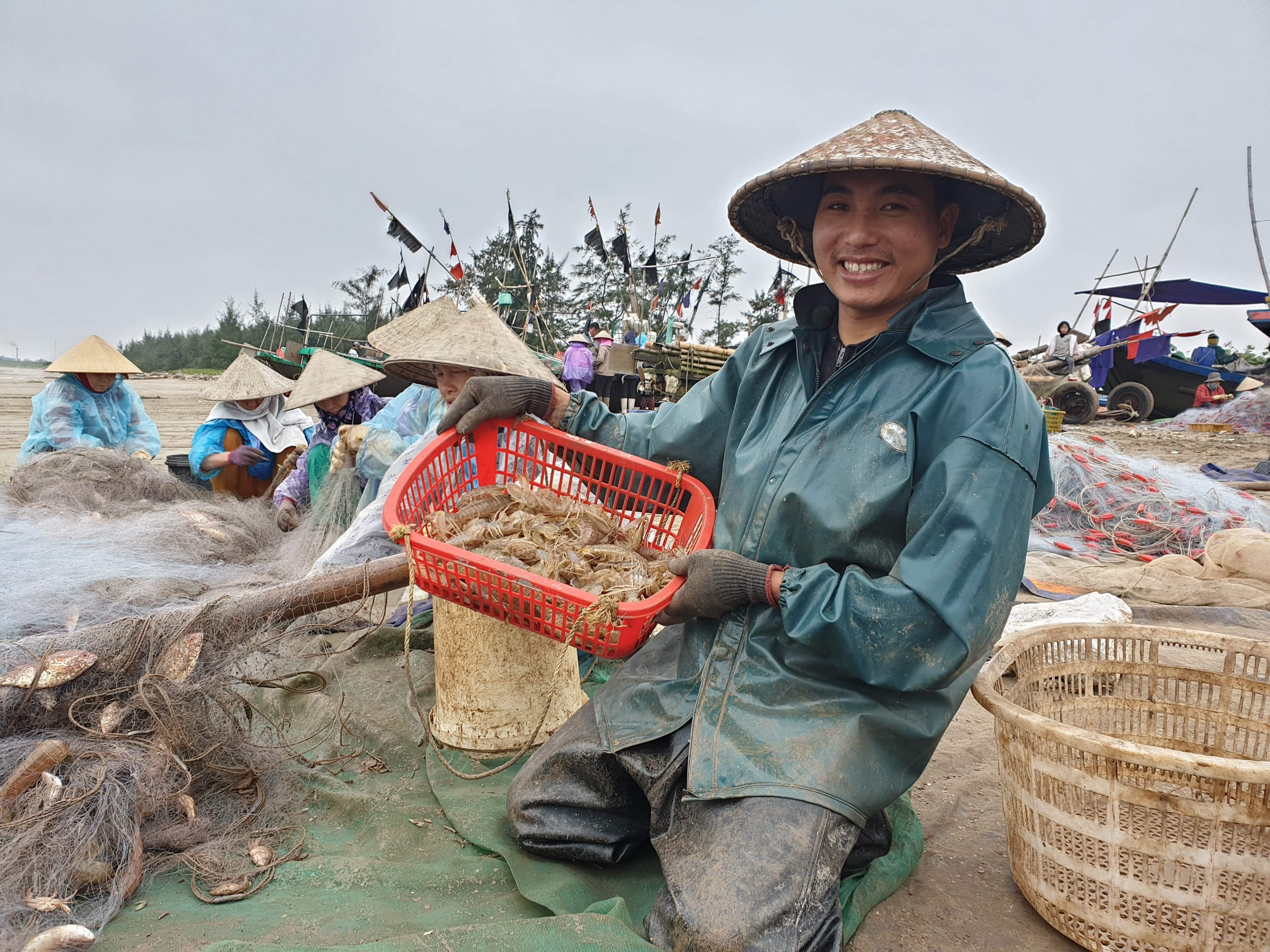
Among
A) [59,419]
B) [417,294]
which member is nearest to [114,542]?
[59,419]

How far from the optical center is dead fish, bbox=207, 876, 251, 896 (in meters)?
1.94

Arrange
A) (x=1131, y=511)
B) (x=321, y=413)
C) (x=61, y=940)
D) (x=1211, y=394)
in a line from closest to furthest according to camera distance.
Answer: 1. (x=61, y=940)
2. (x=321, y=413)
3. (x=1131, y=511)
4. (x=1211, y=394)

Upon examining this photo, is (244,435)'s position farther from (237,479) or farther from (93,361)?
(93,361)

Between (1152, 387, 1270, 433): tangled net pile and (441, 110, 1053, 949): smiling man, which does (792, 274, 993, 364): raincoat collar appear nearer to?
(441, 110, 1053, 949): smiling man

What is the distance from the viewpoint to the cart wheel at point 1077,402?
13.9m

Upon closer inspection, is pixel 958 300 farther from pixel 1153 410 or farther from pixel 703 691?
pixel 1153 410

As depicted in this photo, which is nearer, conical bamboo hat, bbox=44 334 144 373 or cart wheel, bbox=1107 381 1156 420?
conical bamboo hat, bbox=44 334 144 373

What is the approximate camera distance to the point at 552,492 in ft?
9.02

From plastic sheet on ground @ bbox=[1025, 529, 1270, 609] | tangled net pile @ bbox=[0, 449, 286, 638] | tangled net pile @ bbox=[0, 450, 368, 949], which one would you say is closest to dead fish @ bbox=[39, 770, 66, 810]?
tangled net pile @ bbox=[0, 450, 368, 949]

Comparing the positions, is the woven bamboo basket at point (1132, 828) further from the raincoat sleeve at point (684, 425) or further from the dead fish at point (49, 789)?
the dead fish at point (49, 789)

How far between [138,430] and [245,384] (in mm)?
1574

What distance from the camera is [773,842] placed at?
172cm

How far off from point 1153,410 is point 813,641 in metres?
19.1

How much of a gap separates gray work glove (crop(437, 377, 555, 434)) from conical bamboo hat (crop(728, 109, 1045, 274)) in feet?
2.81
